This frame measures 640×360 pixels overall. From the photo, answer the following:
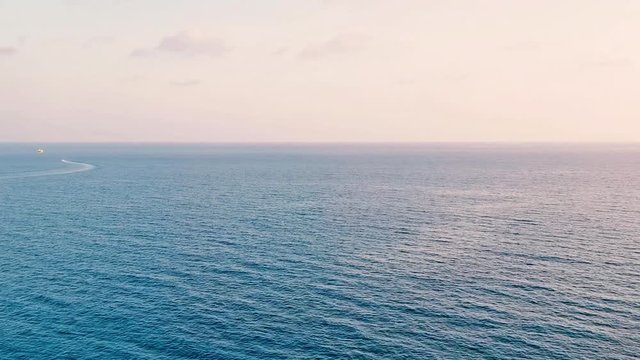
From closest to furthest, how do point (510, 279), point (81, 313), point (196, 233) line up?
point (81, 313), point (510, 279), point (196, 233)

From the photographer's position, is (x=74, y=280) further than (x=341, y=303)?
Yes

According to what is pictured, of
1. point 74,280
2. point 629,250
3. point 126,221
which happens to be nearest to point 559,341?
point 629,250

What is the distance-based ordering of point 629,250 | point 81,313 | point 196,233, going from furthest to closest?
point 196,233
point 629,250
point 81,313

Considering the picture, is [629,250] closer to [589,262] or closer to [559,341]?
[589,262]

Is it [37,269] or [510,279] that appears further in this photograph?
[37,269]

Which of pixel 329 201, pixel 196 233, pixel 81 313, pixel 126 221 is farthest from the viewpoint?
pixel 329 201

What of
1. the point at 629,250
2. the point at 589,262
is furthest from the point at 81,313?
the point at 629,250

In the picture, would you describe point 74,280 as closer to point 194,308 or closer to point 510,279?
point 194,308

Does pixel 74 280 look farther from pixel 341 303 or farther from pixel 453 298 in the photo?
pixel 453 298

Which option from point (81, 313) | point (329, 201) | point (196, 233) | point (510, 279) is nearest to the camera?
point (81, 313)
